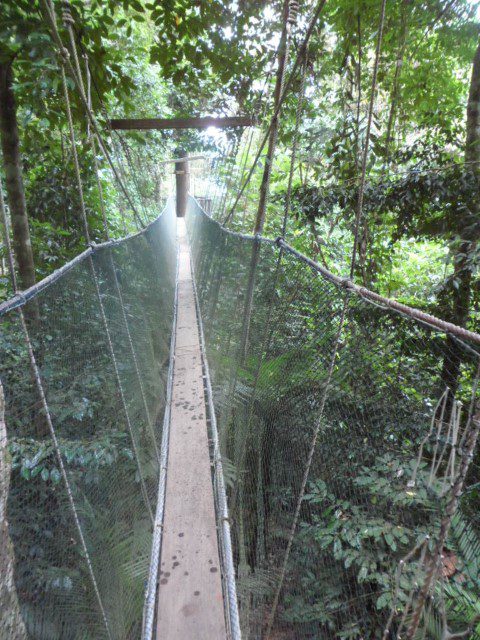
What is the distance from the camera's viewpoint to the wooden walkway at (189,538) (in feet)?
4.13

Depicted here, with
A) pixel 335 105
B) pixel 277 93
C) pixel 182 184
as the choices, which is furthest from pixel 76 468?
pixel 182 184

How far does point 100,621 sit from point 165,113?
679 centimetres

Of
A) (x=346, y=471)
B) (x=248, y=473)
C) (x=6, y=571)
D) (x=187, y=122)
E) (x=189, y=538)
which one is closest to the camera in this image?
(x=6, y=571)

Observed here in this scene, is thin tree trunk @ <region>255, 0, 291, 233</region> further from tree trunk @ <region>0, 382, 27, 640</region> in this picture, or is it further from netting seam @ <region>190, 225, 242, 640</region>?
tree trunk @ <region>0, 382, 27, 640</region>

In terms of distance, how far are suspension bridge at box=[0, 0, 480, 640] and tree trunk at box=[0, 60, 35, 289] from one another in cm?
42

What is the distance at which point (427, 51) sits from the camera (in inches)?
97.1

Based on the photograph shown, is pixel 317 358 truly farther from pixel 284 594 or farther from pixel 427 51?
pixel 427 51

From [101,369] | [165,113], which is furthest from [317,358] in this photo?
[165,113]

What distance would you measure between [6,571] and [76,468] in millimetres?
651

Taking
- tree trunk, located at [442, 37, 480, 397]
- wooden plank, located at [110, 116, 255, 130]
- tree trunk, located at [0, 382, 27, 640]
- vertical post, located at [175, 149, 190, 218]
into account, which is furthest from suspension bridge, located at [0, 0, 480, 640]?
vertical post, located at [175, 149, 190, 218]

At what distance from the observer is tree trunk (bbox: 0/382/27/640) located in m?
0.78

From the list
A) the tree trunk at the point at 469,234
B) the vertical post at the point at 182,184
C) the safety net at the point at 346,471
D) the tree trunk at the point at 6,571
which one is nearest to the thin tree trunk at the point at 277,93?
the safety net at the point at 346,471

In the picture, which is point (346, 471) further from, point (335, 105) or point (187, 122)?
point (187, 122)

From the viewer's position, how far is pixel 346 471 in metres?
1.23
